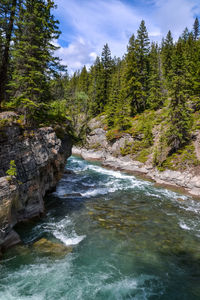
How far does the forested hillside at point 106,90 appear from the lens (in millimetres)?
14016

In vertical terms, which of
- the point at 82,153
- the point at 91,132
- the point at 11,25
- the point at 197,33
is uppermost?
the point at 197,33

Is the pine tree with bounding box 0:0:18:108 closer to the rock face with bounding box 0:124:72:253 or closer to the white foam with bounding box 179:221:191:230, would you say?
the rock face with bounding box 0:124:72:253

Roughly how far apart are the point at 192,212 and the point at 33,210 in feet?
43.0

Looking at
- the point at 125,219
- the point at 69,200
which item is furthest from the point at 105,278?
the point at 69,200

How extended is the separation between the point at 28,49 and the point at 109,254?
15554 mm

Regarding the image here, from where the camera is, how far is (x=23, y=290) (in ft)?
23.5

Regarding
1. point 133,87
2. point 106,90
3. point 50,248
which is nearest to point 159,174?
point 50,248

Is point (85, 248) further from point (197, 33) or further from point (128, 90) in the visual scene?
point (197, 33)

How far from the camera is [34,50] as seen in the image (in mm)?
14617

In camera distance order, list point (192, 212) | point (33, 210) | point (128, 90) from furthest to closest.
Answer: point (128, 90) < point (192, 212) < point (33, 210)

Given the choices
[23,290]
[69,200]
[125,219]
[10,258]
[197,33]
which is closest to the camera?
Answer: [23,290]

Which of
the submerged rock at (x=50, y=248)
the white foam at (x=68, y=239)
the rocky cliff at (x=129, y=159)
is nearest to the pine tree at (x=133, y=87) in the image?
the rocky cliff at (x=129, y=159)

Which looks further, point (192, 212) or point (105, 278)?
point (192, 212)

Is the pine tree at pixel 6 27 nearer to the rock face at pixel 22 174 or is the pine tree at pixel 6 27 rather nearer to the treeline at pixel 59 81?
the treeline at pixel 59 81
